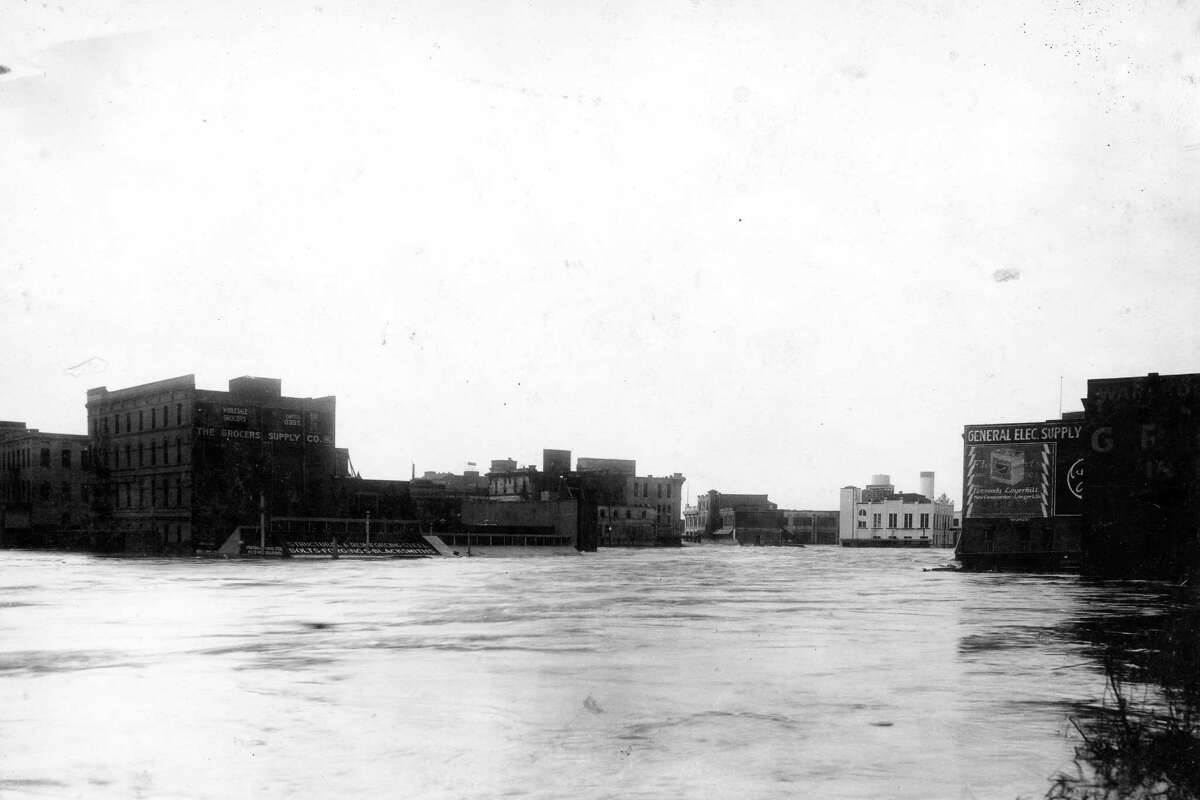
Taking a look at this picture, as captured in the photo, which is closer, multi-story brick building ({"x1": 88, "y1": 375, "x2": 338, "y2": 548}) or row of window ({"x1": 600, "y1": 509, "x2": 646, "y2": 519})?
multi-story brick building ({"x1": 88, "y1": 375, "x2": 338, "y2": 548})

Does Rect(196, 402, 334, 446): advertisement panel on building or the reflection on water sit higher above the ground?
Rect(196, 402, 334, 446): advertisement panel on building

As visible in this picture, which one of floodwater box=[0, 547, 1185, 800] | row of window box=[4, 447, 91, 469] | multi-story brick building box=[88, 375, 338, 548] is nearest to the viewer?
floodwater box=[0, 547, 1185, 800]

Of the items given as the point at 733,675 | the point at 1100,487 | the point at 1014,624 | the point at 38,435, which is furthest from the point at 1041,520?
the point at 38,435

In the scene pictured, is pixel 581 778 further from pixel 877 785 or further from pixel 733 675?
pixel 733 675

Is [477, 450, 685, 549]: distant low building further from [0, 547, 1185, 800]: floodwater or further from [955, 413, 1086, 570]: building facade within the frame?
[0, 547, 1185, 800]: floodwater

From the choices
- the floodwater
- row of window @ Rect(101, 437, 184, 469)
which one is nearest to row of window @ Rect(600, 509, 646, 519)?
row of window @ Rect(101, 437, 184, 469)

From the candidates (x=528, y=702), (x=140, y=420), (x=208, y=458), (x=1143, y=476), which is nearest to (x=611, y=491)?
(x=140, y=420)

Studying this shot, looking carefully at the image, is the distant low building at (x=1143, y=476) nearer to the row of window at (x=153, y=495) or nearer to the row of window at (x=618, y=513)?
the row of window at (x=153, y=495)
